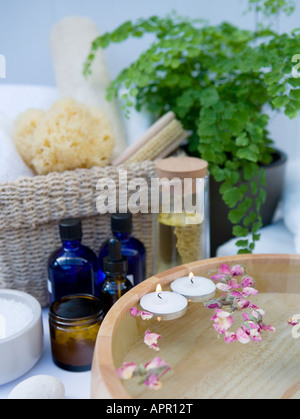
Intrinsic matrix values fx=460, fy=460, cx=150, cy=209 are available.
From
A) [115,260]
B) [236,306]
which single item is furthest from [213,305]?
[115,260]

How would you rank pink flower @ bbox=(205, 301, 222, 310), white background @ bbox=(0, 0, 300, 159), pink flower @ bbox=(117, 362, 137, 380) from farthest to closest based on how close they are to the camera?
white background @ bbox=(0, 0, 300, 159) < pink flower @ bbox=(205, 301, 222, 310) < pink flower @ bbox=(117, 362, 137, 380)

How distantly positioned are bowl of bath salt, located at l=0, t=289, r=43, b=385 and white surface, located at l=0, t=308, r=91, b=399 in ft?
0.04

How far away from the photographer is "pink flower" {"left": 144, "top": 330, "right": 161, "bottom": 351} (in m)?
0.44

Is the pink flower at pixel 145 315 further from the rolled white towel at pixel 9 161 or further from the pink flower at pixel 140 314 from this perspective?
the rolled white towel at pixel 9 161

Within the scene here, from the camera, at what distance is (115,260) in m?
0.55

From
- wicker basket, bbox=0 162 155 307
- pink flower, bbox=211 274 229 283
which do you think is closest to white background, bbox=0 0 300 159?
wicker basket, bbox=0 162 155 307

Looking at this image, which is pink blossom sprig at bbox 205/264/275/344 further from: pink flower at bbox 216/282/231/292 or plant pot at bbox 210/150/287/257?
plant pot at bbox 210/150/287/257

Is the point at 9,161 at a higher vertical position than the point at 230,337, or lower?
higher

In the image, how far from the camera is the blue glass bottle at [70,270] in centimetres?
61

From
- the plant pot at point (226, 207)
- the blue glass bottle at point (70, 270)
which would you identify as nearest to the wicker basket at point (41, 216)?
the blue glass bottle at point (70, 270)

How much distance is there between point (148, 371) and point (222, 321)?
4.2 inches

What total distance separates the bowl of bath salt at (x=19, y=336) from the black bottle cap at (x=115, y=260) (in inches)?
3.9

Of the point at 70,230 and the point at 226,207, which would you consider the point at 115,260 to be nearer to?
the point at 70,230

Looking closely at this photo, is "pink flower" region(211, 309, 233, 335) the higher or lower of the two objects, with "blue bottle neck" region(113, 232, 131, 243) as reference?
lower
